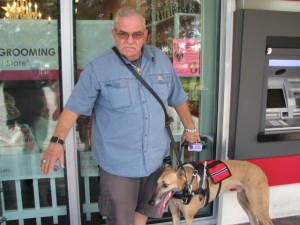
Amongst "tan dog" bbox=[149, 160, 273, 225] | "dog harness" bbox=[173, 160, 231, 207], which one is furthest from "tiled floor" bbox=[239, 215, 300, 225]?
"dog harness" bbox=[173, 160, 231, 207]

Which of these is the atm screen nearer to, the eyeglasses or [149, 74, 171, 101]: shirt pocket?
[149, 74, 171, 101]: shirt pocket

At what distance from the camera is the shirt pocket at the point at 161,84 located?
83.0 inches

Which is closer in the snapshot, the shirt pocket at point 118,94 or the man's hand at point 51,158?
the man's hand at point 51,158

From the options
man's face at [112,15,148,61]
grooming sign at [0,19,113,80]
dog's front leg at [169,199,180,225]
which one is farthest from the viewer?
grooming sign at [0,19,113,80]

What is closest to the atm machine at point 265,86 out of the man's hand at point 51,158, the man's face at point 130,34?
the man's face at point 130,34

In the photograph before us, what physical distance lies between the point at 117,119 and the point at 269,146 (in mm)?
1845

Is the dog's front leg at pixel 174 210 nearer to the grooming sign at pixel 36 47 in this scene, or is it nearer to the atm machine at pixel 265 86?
the atm machine at pixel 265 86

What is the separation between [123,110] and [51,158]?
527 mm

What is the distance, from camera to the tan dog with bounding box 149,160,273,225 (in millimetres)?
2199

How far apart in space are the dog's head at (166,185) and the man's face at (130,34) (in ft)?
2.80

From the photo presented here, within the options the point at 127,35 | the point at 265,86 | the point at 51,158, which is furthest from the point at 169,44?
the point at 51,158

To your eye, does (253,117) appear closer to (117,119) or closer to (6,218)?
(117,119)

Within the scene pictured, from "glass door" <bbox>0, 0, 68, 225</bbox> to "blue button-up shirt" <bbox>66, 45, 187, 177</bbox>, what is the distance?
914mm

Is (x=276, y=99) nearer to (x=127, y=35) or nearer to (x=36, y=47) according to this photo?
(x=127, y=35)
